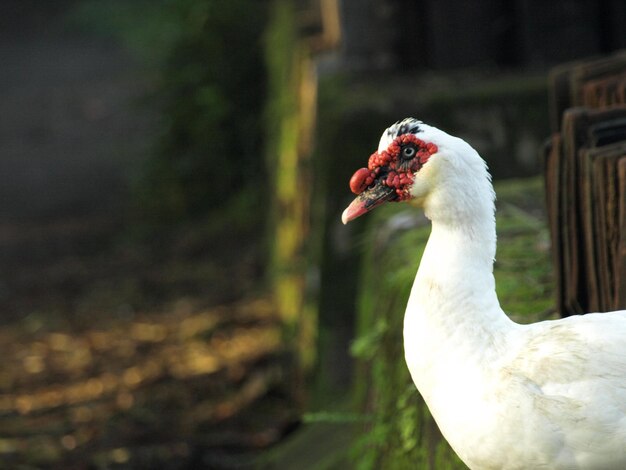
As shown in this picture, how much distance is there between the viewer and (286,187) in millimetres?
8758

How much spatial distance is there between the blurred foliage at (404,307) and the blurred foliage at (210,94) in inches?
209

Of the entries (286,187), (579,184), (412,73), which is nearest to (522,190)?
(412,73)

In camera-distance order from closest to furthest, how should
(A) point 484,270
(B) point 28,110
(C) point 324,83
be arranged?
1. (A) point 484,270
2. (C) point 324,83
3. (B) point 28,110

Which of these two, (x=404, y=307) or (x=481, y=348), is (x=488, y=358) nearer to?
(x=481, y=348)

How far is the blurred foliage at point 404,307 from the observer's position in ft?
12.3

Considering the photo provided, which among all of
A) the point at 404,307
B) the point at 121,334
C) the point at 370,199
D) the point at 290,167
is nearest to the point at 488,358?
the point at 370,199

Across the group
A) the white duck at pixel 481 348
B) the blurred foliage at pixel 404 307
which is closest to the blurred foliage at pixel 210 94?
the blurred foliage at pixel 404 307

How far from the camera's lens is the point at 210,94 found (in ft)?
35.0

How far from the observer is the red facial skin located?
296 cm

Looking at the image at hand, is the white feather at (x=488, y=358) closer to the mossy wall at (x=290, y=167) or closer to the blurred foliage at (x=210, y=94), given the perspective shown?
the mossy wall at (x=290, y=167)

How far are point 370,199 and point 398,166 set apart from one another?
0.42ft

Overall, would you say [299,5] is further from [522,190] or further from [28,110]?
[28,110]

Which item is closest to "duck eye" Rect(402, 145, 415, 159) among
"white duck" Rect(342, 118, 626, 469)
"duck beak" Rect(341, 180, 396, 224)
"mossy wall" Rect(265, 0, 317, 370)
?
"white duck" Rect(342, 118, 626, 469)

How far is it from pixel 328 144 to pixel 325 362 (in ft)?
4.16
